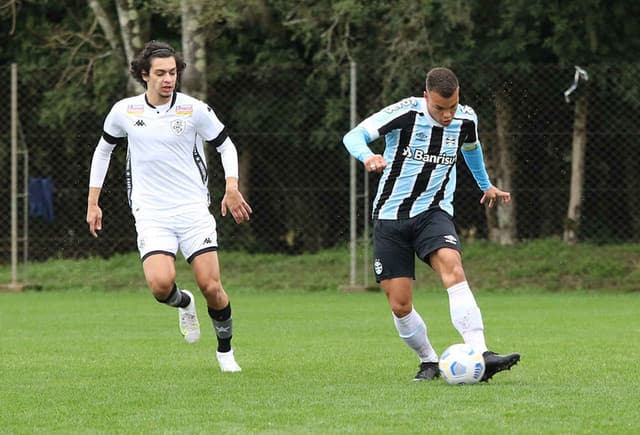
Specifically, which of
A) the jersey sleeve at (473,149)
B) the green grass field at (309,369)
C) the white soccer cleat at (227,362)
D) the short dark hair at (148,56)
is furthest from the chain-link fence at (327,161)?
the short dark hair at (148,56)

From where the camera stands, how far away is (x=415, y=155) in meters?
8.02

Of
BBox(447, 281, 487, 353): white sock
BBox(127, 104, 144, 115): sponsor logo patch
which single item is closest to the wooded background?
BBox(127, 104, 144, 115): sponsor logo patch

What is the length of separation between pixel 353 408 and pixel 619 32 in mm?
14796

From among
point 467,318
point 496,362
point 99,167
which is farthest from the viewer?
point 99,167

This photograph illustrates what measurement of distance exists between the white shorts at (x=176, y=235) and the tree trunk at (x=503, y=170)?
9.71 metres

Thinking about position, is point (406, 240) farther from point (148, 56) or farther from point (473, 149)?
point (148, 56)

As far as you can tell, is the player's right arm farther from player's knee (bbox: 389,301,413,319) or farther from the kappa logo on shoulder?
the kappa logo on shoulder

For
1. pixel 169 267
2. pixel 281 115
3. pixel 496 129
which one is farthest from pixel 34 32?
pixel 169 267

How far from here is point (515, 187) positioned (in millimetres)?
18422

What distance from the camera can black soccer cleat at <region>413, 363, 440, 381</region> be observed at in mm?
8055

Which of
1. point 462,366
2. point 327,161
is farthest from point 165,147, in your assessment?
point 327,161

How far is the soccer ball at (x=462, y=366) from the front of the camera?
7.48 meters

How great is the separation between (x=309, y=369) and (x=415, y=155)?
1684 millimetres

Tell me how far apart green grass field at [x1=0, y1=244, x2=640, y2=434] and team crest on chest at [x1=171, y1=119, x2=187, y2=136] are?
158 cm
